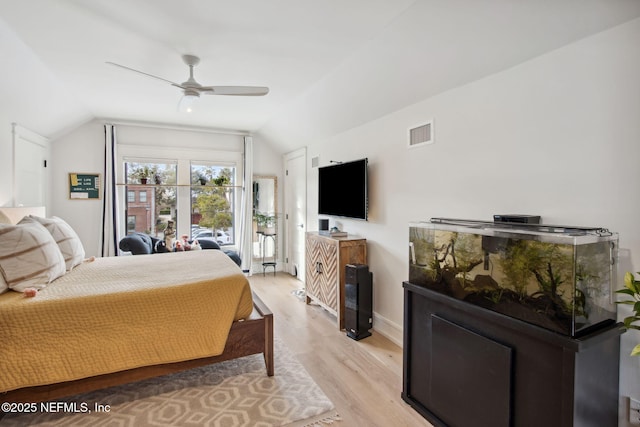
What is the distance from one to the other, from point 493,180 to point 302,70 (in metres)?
1.98

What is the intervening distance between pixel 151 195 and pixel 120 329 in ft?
11.9

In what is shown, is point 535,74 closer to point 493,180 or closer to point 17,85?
point 493,180

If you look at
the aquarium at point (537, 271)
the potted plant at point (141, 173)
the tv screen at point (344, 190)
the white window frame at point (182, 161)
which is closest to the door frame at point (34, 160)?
the white window frame at point (182, 161)

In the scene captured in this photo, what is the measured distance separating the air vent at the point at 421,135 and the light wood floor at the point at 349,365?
190 centimetres

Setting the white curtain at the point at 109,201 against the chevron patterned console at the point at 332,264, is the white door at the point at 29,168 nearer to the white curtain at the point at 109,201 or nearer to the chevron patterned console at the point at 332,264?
the white curtain at the point at 109,201

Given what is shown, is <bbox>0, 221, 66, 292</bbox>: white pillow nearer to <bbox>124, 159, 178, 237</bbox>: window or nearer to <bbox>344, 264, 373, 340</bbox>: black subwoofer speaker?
<bbox>344, 264, 373, 340</bbox>: black subwoofer speaker

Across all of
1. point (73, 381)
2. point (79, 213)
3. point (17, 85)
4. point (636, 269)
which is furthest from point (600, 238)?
point (79, 213)

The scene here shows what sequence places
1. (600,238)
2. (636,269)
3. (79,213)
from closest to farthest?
(600,238)
(636,269)
(79,213)

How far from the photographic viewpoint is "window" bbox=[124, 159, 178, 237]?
16.6 feet

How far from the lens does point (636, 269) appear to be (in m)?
1.55

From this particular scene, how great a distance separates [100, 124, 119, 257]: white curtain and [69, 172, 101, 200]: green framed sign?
130mm

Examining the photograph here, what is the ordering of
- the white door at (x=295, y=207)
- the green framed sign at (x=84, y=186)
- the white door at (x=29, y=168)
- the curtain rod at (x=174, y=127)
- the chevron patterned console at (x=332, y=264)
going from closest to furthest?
the chevron patterned console at (x=332, y=264)
the white door at (x=29, y=168)
the green framed sign at (x=84, y=186)
the curtain rod at (x=174, y=127)
the white door at (x=295, y=207)

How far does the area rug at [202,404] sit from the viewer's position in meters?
1.99

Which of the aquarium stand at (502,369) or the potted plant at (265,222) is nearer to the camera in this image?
the aquarium stand at (502,369)
